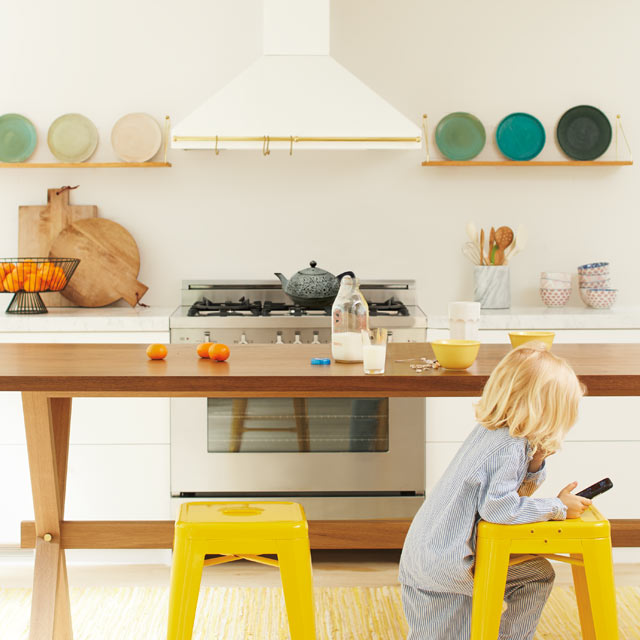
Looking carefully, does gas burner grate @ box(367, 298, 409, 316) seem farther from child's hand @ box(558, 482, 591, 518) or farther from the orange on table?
child's hand @ box(558, 482, 591, 518)

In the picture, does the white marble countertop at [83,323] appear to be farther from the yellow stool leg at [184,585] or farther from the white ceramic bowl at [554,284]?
the white ceramic bowl at [554,284]

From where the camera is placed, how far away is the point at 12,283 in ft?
11.9

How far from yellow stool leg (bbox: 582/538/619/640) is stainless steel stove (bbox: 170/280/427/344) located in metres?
1.71

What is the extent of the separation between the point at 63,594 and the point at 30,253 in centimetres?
202

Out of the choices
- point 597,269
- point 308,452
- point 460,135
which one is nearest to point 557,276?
point 597,269

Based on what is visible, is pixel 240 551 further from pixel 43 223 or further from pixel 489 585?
pixel 43 223

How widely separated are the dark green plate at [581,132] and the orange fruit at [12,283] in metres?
2.58

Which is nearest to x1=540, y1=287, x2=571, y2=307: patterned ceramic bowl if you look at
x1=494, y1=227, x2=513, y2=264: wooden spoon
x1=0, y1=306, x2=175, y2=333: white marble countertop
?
x1=494, y1=227, x2=513, y2=264: wooden spoon

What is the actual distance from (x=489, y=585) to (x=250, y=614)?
50.2 inches

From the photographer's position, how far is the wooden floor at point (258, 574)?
320 cm

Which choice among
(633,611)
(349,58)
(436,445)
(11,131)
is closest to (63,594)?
(436,445)

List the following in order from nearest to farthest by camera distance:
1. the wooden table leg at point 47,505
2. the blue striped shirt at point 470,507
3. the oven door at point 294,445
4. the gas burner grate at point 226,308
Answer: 1. the blue striped shirt at point 470,507
2. the wooden table leg at point 47,505
3. the oven door at point 294,445
4. the gas burner grate at point 226,308

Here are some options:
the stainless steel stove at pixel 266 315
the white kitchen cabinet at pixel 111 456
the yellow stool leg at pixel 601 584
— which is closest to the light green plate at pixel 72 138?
the stainless steel stove at pixel 266 315

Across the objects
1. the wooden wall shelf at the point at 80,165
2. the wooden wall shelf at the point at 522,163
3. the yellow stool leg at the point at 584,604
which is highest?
the wooden wall shelf at the point at 522,163
